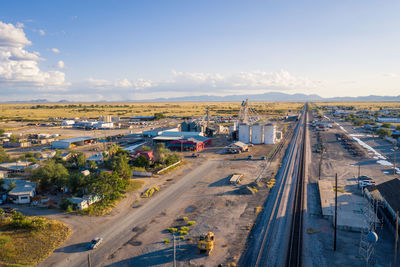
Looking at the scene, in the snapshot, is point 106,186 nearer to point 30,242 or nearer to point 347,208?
point 30,242

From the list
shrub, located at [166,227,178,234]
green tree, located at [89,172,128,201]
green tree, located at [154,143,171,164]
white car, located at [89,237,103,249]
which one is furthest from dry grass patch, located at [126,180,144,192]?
white car, located at [89,237,103,249]

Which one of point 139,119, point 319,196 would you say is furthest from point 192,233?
point 139,119

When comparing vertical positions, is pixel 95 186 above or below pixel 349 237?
above

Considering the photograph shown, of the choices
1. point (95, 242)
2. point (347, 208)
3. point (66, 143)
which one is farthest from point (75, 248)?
point (66, 143)

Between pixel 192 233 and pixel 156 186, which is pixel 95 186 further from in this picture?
pixel 192 233

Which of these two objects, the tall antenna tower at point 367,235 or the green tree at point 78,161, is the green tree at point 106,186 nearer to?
the green tree at point 78,161

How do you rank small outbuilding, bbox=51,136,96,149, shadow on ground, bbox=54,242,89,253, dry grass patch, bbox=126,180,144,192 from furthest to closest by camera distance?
small outbuilding, bbox=51,136,96,149 < dry grass patch, bbox=126,180,144,192 < shadow on ground, bbox=54,242,89,253

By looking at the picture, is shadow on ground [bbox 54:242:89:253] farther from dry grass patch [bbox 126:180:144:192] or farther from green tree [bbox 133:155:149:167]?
green tree [bbox 133:155:149:167]
